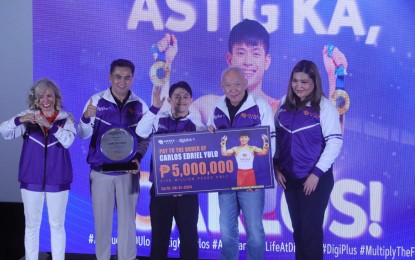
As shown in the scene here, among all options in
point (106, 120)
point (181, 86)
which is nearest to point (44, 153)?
point (106, 120)

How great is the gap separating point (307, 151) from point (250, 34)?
3.76 ft

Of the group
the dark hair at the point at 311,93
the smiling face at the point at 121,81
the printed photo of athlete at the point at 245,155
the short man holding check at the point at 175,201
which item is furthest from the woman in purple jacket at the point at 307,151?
the smiling face at the point at 121,81

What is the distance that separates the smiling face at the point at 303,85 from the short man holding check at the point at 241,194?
0.87 ft

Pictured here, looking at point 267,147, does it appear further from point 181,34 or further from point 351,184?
point 181,34

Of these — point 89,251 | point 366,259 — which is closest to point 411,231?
point 366,259

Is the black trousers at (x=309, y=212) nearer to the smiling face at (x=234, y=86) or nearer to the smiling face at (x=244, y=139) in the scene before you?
the smiling face at (x=244, y=139)

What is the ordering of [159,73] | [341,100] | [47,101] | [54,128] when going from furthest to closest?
[159,73], [341,100], [47,101], [54,128]

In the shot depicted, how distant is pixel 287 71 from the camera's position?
4355 mm

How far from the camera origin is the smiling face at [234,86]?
3934 millimetres

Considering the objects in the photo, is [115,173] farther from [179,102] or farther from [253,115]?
[253,115]

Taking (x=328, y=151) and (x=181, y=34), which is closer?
(x=328, y=151)

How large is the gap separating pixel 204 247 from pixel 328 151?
1.42 m

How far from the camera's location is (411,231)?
4359 millimetres

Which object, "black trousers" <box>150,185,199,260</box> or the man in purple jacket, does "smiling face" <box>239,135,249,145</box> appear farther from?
the man in purple jacket
